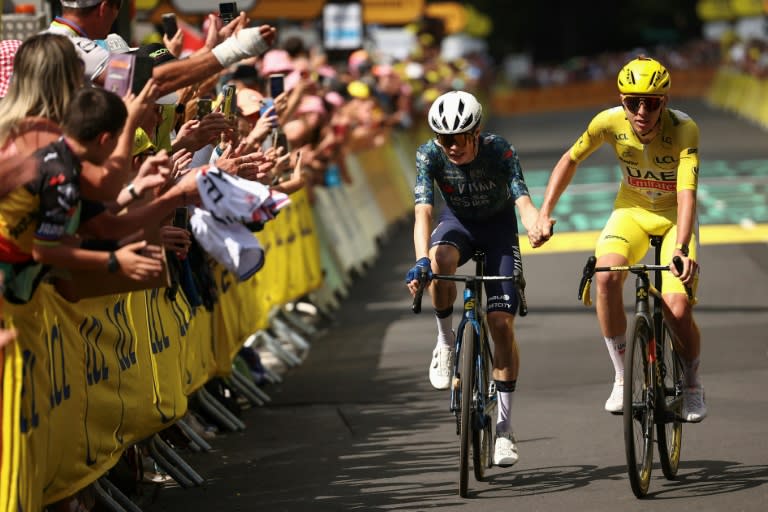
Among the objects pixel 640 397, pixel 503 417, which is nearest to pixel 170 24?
pixel 503 417

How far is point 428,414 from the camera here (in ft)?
38.5

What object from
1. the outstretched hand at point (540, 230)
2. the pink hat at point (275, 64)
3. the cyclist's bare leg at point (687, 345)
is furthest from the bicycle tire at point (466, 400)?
the pink hat at point (275, 64)

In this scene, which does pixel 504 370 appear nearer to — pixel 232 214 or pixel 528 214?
pixel 528 214

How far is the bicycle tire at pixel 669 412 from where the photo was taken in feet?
29.6

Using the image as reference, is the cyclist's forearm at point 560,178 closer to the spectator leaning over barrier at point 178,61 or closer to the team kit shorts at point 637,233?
the team kit shorts at point 637,233

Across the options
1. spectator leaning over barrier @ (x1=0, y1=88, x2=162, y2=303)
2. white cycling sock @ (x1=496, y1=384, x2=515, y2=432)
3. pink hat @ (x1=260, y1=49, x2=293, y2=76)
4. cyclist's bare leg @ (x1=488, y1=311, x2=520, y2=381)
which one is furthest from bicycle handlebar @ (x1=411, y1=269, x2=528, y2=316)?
pink hat @ (x1=260, y1=49, x2=293, y2=76)

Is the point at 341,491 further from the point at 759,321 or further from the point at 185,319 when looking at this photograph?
the point at 759,321

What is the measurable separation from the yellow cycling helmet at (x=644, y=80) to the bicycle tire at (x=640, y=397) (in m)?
1.29

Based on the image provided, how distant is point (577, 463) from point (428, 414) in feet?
7.06

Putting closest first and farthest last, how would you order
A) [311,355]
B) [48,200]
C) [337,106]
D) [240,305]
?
1. [48,200]
2. [240,305]
3. [311,355]
4. [337,106]

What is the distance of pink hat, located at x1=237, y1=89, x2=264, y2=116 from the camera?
41.6ft

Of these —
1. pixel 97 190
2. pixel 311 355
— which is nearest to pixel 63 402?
pixel 97 190

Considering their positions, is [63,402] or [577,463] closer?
[63,402]

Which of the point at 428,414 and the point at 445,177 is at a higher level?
the point at 445,177
